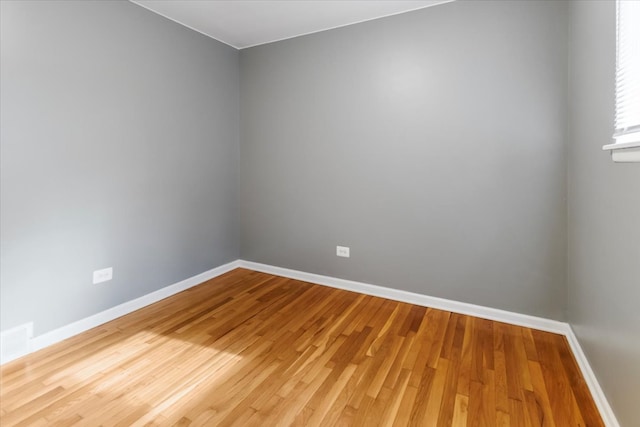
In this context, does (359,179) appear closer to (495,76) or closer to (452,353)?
(495,76)

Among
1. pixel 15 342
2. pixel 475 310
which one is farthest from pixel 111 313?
pixel 475 310

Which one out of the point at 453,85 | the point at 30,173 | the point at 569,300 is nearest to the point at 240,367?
the point at 30,173

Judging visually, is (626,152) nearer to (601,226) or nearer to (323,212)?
(601,226)

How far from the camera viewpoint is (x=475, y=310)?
261 centimetres

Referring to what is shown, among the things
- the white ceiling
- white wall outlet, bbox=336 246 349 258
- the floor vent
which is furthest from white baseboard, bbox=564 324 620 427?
the floor vent

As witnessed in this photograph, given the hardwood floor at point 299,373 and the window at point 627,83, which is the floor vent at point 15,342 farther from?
the window at point 627,83

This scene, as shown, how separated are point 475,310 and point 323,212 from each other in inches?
65.3

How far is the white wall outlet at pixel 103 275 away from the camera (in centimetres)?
240

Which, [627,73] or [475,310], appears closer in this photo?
[627,73]

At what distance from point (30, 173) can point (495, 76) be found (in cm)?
339

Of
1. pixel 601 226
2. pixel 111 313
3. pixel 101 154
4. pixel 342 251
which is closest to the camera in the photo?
pixel 601 226

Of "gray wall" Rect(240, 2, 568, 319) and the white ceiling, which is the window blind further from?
the white ceiling

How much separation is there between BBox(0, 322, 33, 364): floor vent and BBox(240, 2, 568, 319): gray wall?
82.5 inches

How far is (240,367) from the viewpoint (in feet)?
6.33
